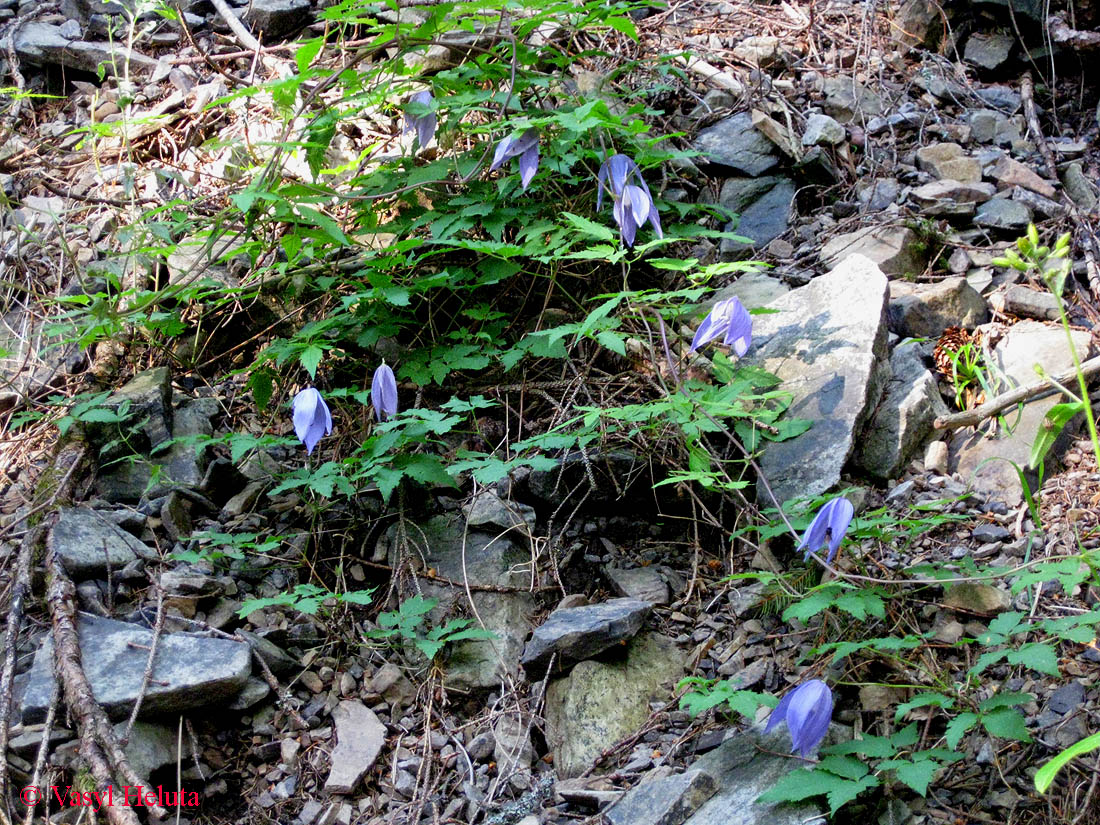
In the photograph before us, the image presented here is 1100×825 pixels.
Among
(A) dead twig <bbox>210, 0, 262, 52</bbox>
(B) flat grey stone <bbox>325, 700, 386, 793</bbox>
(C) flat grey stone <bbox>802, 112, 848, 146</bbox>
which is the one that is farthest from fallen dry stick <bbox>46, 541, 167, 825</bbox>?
(C) flat grey stone <bbox>802, 112, 848, 146</bbox>

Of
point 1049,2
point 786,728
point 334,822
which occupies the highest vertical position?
point 1049,2

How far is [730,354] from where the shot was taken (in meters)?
2.72

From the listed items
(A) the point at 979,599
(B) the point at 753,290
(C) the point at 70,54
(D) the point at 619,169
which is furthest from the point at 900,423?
(C) the point at 70,54

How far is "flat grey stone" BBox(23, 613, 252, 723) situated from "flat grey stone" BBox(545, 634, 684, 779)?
73 centimetres

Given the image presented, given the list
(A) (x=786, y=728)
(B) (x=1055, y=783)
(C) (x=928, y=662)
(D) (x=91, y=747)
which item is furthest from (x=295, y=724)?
(B) (x=1055, y=783)

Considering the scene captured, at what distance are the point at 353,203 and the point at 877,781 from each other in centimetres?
239

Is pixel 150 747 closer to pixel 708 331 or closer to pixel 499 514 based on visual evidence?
pixel 499 514

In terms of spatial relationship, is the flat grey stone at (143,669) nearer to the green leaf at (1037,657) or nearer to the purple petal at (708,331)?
the purple petal at (708,331)

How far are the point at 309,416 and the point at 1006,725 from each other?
1610 mm

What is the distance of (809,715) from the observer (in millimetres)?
1624

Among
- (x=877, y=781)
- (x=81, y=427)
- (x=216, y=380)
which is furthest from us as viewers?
(x=216, y=380)

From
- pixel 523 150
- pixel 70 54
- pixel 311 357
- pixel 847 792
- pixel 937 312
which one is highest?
pixel 70 54

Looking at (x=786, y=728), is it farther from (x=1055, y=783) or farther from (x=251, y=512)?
(x=251, y=512)

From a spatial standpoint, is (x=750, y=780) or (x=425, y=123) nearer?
(x=750, y=780)
